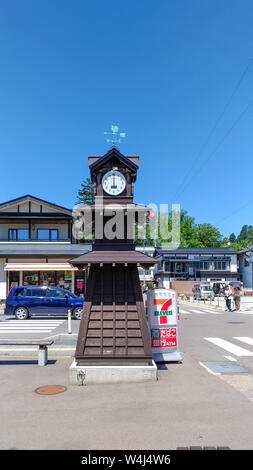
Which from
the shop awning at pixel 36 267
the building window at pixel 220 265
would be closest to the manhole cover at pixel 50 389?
the shop awning at pixel 36 267

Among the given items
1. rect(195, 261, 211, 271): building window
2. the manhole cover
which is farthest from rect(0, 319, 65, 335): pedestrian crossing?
rect(195, 261, 211, 271): building window

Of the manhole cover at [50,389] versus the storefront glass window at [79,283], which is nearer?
the manhole cover at [50,389]

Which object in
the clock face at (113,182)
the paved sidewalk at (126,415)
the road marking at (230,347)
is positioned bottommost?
the road marking at (230,347)

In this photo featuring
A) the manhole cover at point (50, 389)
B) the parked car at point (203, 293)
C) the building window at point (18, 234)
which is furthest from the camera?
the parked car at point (203, 293)

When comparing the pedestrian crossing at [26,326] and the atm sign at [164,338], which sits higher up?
the atm sign at [164,338]

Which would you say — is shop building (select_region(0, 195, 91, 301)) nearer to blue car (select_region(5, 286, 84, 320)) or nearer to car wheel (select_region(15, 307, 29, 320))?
blue car (select_region(5, 286, 84, 320))

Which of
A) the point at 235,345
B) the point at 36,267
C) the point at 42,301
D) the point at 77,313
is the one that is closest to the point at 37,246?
the point at 36,267

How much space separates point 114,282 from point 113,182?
96.1 inches

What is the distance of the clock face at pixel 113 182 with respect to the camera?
27.0 feet

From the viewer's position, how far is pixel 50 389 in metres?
6.88

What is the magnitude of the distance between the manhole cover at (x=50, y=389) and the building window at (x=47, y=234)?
23.7m

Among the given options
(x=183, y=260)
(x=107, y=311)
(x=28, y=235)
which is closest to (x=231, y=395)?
(x=107, y=311)

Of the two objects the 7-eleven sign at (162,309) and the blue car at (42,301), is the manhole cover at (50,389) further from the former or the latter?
the blue car at (42,301)
